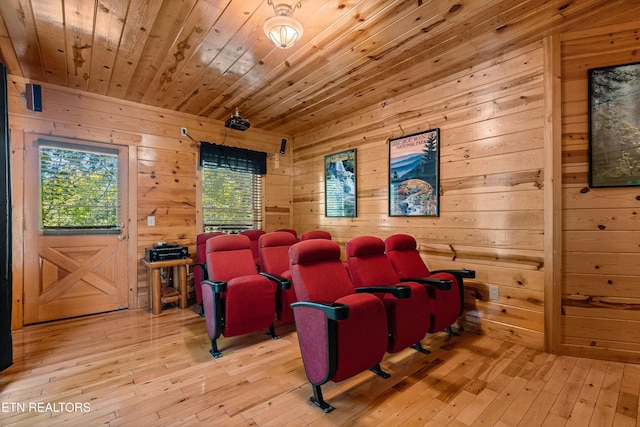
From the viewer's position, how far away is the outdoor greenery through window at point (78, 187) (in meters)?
3.32

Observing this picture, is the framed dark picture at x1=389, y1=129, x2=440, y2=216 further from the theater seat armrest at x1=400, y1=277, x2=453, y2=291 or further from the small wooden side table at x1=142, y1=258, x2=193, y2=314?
the small wooden side table at x1=142, y1=258, x2=193, y2=314

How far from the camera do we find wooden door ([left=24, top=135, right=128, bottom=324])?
10.5 feet

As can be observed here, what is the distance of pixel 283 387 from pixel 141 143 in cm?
355

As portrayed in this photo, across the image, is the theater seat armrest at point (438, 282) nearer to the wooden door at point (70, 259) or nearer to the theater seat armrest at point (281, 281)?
the theater seat armrest at point (281, 281)

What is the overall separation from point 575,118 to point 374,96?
2.05 meters

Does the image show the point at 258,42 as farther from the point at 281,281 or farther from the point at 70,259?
the point at 70,259

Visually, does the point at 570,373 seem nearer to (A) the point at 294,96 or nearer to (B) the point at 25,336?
(A) the point at 294,96

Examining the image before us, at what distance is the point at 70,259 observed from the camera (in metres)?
3.43

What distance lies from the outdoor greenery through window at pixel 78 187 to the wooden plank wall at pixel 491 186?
3577mm

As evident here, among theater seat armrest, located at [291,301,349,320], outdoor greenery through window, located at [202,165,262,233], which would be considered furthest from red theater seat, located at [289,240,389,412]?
outdoor greenery through window, located at [202,165,262,233]

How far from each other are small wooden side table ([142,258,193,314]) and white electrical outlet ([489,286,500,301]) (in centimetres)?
350

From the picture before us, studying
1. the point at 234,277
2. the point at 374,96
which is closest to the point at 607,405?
the point at 234,277

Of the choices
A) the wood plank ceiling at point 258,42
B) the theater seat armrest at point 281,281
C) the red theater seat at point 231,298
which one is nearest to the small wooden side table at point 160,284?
the red theater seat at point 231,298

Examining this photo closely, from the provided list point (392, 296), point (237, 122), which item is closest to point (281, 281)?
point (392, 296)
